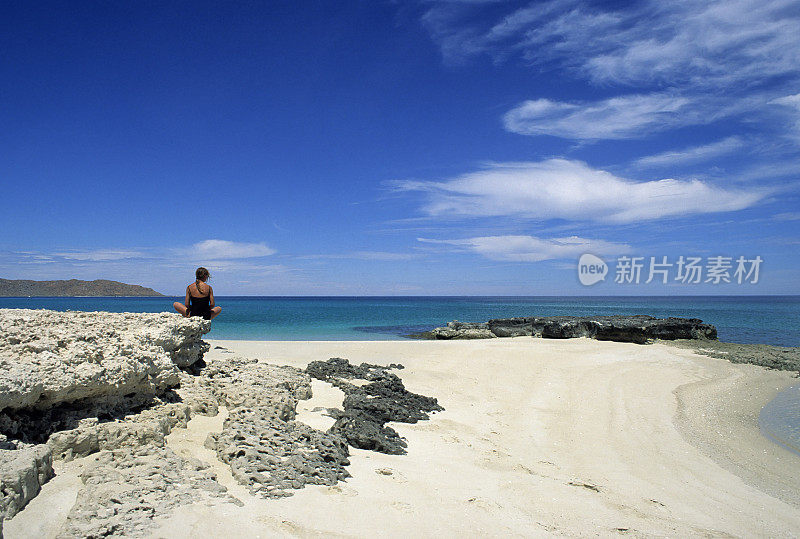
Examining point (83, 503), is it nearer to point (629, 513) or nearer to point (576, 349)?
point (629, 513)

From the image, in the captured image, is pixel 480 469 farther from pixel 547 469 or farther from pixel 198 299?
pixel 198 299

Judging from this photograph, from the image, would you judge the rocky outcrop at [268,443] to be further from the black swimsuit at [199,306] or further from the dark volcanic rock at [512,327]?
the dark volcanic rock at [512,327]

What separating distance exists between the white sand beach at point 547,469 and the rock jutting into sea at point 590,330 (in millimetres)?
10229

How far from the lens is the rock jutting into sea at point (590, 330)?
75.2 ft

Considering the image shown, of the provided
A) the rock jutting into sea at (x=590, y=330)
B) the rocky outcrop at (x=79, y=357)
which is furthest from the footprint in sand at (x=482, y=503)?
the rock jutting into sea at (x=590, y=330)

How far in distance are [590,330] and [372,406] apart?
66.5ft

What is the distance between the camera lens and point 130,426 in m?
4.50

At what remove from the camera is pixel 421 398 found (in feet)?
27.1

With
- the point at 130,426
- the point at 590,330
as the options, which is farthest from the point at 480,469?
the point at 590,330

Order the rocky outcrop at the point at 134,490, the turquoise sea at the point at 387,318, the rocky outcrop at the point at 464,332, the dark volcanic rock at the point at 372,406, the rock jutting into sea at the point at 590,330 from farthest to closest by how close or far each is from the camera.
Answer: the turquoise sea at the point at 387,318
the rocky outcrop at the point at 464,332
the rock jutting into sea at the point at 590,330
the dark volcanic rock at the point at 372,406
the rocky outcrop at the point at 134,490

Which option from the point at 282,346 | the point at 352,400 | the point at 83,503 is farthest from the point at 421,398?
the point at 282,346

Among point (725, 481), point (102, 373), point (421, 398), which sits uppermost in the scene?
point (102, 373)

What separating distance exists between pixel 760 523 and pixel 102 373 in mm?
6982

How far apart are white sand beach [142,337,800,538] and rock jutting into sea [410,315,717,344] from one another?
1023cm
